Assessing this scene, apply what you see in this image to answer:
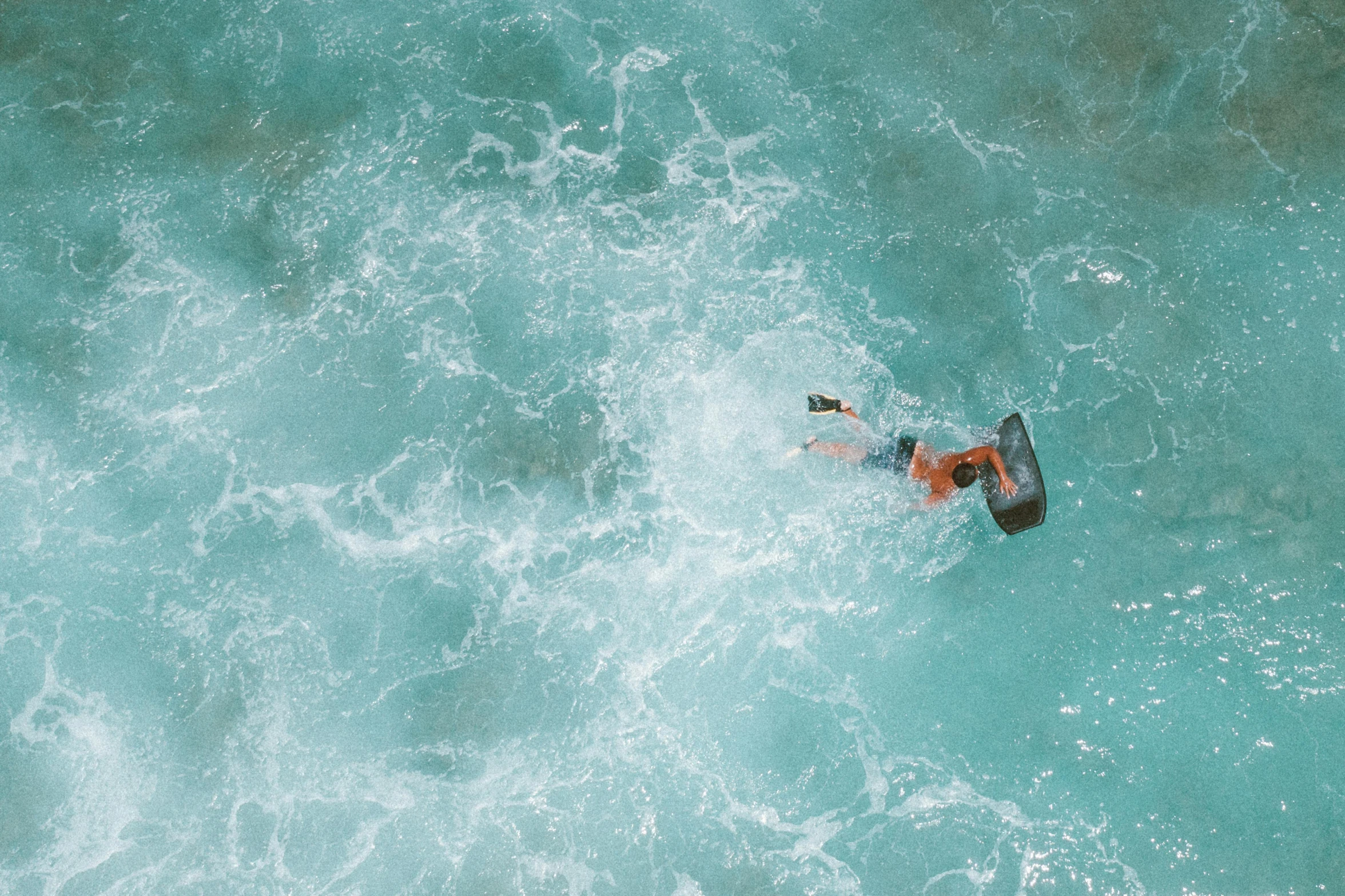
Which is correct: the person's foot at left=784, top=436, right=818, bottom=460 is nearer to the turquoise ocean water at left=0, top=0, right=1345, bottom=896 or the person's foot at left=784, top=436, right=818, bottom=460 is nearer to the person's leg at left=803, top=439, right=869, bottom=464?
the person's leg at left=803, top=439, right=869, bottom=464

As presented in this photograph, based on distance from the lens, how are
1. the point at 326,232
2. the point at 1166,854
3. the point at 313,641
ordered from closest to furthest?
1. the point at 1166,854
2. the point at 313,641
3. the point at 326,232

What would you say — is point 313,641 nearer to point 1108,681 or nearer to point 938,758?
point 938,758

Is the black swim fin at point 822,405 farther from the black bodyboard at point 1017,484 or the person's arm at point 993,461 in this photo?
the black bodyboard at point 1017,484

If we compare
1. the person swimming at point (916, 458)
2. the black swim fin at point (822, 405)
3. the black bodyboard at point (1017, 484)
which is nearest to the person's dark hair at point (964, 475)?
the person swimming at point (916, 458)

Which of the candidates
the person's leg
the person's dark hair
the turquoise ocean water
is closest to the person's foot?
the person's leg

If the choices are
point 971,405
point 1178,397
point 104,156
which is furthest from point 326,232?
point 1178,397

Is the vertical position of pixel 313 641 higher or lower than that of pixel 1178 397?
lower

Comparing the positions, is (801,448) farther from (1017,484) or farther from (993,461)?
(1017,484)

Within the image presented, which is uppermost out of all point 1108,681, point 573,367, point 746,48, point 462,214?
point 746,48
